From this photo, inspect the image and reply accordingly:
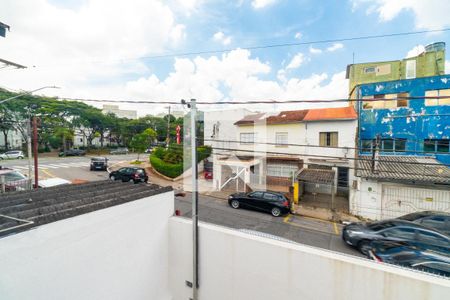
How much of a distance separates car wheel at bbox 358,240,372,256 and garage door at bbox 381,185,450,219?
548 cm

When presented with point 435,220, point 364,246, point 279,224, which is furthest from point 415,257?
point 279,224

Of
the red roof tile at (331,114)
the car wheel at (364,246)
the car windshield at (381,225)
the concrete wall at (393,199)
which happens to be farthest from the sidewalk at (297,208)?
the red roof tile at (331,114)

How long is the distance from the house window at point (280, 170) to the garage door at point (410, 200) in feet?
20.0

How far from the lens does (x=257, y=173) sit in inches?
674

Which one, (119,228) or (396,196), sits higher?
(119,228)

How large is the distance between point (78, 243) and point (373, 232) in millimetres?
8895

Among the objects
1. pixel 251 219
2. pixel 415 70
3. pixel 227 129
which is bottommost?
pixel 251 219

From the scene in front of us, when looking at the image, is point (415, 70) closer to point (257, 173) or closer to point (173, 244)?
point (257, 173)

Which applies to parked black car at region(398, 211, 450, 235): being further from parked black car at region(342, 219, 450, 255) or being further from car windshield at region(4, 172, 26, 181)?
car windshield at region(4, 172, 26, 181)

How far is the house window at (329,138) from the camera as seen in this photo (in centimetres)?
1537

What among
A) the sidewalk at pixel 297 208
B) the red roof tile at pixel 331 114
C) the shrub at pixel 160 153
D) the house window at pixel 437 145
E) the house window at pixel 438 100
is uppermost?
the house window at pixel 438 100

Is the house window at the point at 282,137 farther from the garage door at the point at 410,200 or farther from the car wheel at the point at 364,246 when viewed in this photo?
the car wheel at the point at 364,246

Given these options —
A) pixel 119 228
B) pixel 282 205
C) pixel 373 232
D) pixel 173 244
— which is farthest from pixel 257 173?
pixel 119 228

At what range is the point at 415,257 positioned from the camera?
5496 millimetres
